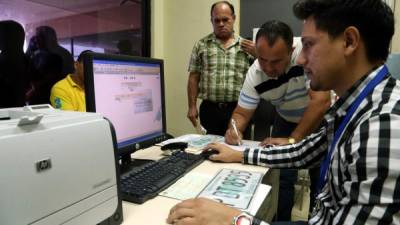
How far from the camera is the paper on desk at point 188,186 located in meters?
0.90

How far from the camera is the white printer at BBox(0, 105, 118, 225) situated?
1.57ft

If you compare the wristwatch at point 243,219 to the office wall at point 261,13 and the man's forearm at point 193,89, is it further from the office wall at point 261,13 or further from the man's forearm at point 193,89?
the office wall at point 261,13

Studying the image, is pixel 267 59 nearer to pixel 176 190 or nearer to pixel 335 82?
pixel 335 82

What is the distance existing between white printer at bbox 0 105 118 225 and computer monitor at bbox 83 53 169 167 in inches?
8.9

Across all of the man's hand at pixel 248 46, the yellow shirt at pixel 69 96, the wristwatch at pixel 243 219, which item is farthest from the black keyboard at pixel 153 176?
the man's hand at pixel 248 46

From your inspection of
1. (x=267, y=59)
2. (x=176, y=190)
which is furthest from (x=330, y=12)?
(x=267, y=59)

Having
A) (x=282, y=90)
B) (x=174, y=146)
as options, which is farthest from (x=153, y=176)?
(x=282, y=90)

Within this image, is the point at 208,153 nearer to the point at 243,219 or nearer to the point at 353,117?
the point at 243,219

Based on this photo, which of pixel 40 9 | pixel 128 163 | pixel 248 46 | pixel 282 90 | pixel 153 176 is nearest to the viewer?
pixel 153 176

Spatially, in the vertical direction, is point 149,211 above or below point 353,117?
below

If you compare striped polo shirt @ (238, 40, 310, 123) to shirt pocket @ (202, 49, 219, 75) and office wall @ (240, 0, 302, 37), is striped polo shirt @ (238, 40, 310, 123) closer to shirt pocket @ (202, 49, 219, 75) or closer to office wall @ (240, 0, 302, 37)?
shirt pocket @ (202, 49, 219, 75)

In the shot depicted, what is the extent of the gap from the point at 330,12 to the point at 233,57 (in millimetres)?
1782

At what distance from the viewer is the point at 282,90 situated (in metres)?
1.81

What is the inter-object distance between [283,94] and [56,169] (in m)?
1.51
